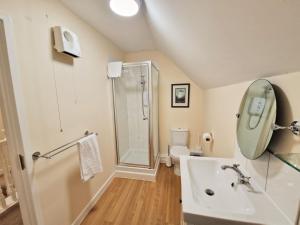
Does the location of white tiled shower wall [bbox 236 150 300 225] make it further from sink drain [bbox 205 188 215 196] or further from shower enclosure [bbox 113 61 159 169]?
shower enclosure [bbox 113 61 159 169]

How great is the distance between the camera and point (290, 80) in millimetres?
675

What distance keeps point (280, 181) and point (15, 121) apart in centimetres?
172

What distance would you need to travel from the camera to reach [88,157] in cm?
151

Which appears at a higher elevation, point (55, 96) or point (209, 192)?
point (55, 96)

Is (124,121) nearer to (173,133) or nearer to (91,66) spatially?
(173,133)

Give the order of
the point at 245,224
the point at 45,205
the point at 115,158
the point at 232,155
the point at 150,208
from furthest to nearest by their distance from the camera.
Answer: the point at 115,158
the point at 150,208
the point at 232,155
the point at 45,205
the point at 245,224

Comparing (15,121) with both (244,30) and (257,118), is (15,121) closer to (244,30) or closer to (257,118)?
(244,30)

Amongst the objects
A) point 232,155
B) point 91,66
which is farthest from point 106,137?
point 232,155

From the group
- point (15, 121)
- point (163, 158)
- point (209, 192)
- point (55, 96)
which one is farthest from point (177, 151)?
point (15, 121)

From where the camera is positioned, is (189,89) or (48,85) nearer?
(48,85)

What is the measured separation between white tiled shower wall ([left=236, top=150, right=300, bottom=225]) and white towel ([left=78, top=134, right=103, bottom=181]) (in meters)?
1.53

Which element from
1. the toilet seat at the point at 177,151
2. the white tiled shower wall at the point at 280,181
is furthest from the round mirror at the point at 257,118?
the toilet seat at the point at 177,151

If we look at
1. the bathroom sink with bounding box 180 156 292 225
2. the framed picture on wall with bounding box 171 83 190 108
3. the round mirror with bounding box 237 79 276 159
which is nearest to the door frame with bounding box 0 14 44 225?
the bathroom sink with bounding box 180 156 292 225

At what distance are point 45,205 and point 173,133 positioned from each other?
2.15m
